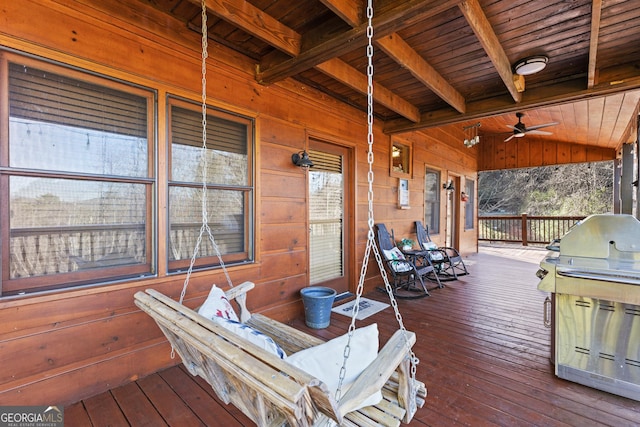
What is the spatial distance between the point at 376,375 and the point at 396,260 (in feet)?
10.8

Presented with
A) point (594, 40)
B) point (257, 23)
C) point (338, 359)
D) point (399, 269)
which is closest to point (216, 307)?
point (338, 359)

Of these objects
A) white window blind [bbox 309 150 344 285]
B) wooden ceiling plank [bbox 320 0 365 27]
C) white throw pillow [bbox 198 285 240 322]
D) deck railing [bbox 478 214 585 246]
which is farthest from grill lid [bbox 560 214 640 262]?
deck railing [bbox 478 214 585 246]

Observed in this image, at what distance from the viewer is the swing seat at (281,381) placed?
798 millimetres

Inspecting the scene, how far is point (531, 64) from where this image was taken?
106 inches

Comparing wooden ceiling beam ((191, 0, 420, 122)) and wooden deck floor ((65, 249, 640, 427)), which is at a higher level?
wooden ceiling beam ((191, 0, 420, 122))

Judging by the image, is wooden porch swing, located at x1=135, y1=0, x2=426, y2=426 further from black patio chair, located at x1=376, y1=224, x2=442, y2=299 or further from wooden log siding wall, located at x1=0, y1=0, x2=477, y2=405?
black patio chair, located at x1=376, y1=224, x2=442, y2=299

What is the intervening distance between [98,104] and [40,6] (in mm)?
564

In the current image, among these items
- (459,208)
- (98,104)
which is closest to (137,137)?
(98,104)

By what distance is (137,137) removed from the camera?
6.85 ft

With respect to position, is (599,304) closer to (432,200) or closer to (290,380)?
(290,380)

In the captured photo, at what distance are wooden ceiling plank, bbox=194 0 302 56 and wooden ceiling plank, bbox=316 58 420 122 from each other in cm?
37

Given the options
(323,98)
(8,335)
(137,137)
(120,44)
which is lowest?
(8,335)

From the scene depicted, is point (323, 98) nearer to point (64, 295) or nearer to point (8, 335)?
point (64, 295)

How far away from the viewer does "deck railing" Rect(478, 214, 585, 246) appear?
8188 mm
